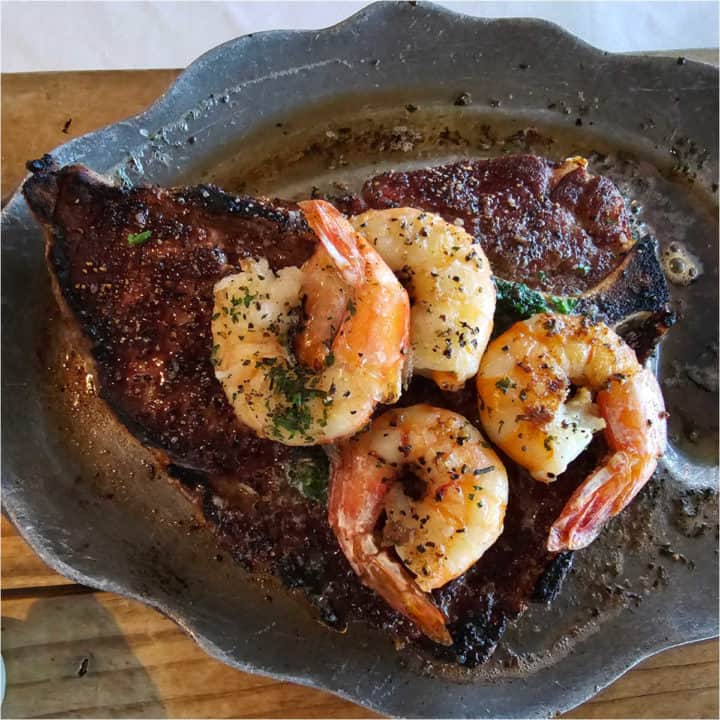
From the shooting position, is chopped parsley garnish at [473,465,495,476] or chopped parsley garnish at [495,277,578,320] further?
chopped parsley garnish at [495,277,578,320]

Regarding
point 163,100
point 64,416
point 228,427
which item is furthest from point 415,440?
point 163,100

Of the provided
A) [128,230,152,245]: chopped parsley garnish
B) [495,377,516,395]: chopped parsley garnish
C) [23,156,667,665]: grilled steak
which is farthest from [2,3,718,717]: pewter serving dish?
[495,377,516,395]: chopped parsley garnish

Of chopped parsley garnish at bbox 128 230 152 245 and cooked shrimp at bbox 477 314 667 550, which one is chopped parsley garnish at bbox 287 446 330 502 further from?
chopped parsley garnish at bbox 128 230 152 245

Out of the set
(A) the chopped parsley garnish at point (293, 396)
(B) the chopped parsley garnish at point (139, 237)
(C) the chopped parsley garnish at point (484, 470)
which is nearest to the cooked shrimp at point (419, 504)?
(C) the chopped parsley garnish at point (484, 470)

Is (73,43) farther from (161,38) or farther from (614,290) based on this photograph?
(614,290)

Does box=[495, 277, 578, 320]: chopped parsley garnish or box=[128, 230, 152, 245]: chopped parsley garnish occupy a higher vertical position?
box=[128, 230, 152, 245]: chopped parsley garnish

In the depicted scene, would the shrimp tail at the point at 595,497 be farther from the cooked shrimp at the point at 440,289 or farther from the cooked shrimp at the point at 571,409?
the cooked shrimp at the point at 440,289

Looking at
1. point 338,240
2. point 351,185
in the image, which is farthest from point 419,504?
point 351,185
